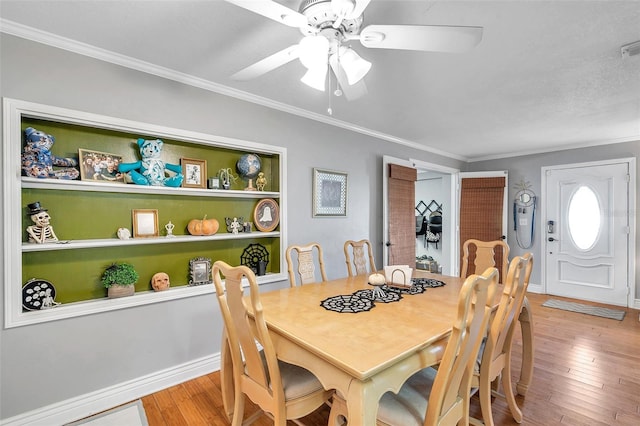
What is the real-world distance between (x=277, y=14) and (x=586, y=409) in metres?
3.04

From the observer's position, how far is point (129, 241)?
82.7 inches

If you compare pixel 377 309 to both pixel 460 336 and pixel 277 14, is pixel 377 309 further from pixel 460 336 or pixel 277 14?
pixel 277 14

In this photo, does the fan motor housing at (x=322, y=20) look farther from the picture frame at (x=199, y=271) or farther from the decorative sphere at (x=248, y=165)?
the picture frame at (x=199, y=271)

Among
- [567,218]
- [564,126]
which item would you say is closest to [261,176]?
[564,126]

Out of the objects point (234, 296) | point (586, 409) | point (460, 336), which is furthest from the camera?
point (586, 409)

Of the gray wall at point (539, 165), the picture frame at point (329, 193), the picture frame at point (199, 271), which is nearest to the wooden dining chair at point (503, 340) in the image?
the picture frame at point (329, 193)

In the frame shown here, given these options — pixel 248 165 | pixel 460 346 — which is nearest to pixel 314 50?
pixel 460 346

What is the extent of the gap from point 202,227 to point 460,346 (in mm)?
2084

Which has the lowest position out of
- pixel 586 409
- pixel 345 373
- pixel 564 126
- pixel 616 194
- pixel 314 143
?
pixel 586 409

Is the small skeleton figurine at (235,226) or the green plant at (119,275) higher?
the small skeleton figurine at (235,226)

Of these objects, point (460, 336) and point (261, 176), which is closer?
point (460, 336)

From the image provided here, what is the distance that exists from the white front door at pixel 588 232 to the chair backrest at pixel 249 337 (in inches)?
207

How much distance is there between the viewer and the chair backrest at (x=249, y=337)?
1.30 meters

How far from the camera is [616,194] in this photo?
4258mm
